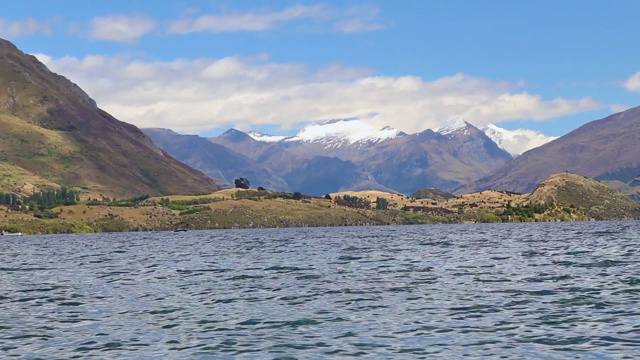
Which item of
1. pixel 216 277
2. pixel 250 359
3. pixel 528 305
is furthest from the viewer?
pixel 216 277

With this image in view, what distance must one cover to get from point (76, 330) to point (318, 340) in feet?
58.6

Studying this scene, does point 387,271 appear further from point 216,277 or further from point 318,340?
point 318,340

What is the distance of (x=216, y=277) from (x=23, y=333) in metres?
43.0

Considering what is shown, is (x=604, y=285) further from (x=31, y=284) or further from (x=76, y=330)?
(x=31, y=284)

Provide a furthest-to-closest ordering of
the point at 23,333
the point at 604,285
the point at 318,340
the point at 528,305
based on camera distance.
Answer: the point at 604,285 < the point at 528,305 < the point at 23,333 < the point at 318,340

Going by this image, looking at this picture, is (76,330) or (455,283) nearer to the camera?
(76,330)

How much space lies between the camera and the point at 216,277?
317 feet

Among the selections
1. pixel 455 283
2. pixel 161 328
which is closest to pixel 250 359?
pixel 161 328

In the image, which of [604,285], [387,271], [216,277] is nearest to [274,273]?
[216,277]

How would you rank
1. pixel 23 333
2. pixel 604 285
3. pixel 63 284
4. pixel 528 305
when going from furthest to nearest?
1. pixel 63 284
2. pixel 604 285
3. pixel 528 305
4. pixel 23 333

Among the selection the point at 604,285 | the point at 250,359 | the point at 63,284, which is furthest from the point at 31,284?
the point at 604,285

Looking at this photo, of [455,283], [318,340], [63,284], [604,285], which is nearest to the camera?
[318,340]

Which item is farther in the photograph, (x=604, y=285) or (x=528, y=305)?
(x=604, y=285)

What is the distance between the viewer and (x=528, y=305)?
62000 millimetres
